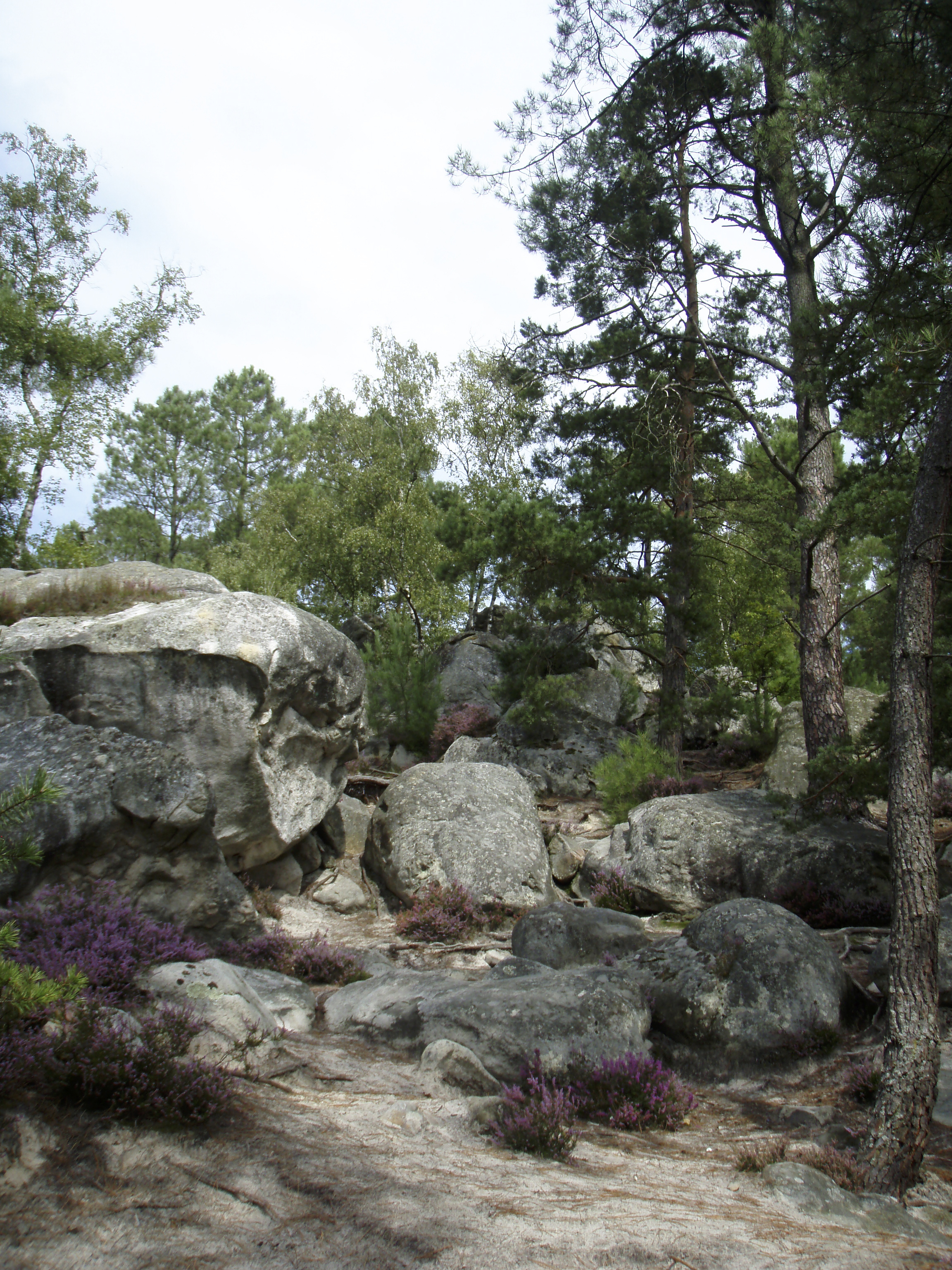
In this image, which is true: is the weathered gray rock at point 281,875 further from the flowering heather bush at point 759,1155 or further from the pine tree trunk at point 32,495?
the pine tree trunk at point 32,495

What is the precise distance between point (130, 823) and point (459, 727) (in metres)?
12.4

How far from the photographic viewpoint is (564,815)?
15.8m

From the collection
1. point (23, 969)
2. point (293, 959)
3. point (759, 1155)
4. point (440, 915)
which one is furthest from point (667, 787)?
point (23, 969)

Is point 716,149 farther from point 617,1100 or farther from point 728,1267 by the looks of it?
point 728,1267

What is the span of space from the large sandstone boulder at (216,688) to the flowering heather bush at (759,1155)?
6450 millimetres

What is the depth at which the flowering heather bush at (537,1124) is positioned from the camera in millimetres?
4516

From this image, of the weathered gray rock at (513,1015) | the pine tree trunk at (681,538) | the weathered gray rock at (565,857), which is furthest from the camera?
the pine tree trunk at (681,538)

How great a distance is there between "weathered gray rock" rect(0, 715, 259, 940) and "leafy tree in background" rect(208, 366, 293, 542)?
32.5 meters

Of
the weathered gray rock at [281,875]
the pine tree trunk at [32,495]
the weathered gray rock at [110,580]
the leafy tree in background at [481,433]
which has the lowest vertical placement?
the weathered gray rock at [281,875]

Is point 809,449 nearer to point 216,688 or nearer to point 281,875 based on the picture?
point 216,688

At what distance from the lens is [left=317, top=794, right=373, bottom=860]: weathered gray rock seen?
1262 centimetres

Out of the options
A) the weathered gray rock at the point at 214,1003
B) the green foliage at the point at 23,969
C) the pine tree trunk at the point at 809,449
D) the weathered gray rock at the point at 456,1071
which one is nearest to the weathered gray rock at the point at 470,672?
the pine tree trunk at the point at 809,449

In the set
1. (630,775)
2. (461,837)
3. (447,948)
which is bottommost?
(447,948)

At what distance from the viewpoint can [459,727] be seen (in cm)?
1966
